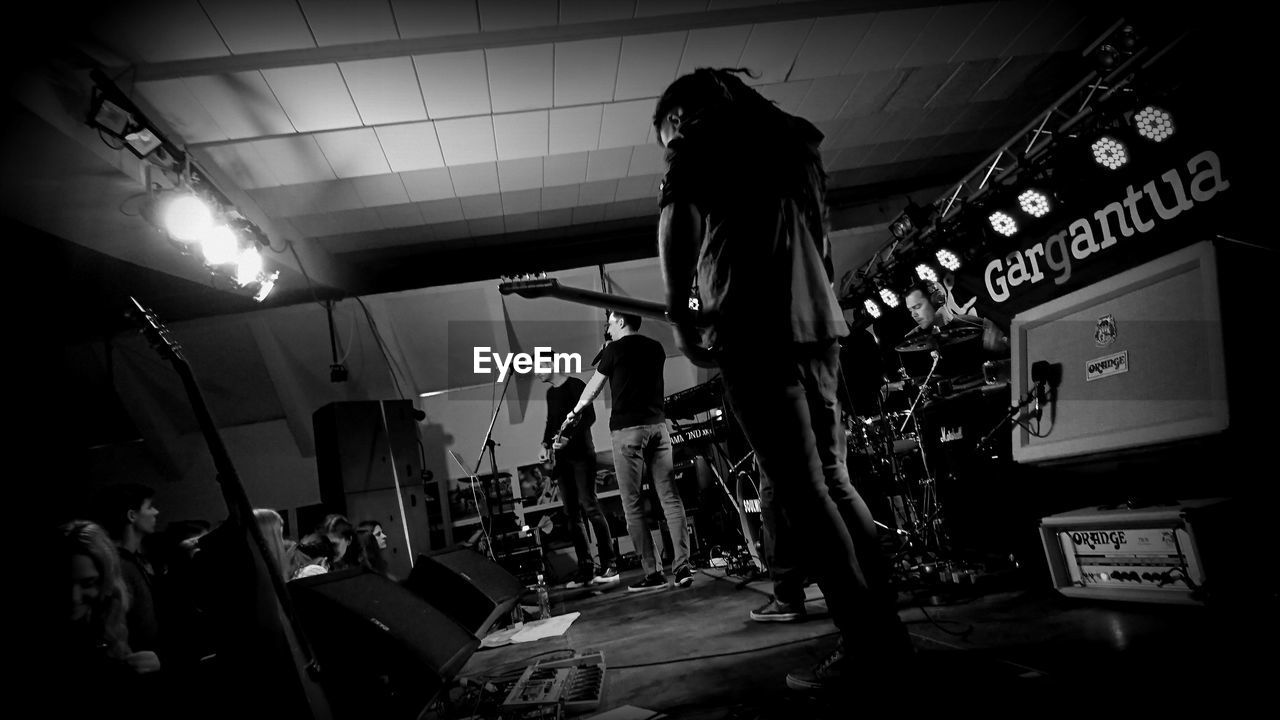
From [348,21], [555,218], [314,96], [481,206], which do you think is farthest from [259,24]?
[555,218]

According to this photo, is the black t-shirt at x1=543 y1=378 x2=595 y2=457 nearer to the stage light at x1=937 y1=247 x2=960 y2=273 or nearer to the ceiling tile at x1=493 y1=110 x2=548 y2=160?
the ceiling tile at x1=493 y1=110 x2=548 y2=160

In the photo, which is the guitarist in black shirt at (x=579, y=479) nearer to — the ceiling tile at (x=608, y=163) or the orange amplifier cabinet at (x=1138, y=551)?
the ceiling tile at (x=608, y=163)

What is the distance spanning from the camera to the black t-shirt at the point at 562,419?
5.36 meters

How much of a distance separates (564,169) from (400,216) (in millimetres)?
1801

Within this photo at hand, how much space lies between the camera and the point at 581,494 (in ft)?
17.8

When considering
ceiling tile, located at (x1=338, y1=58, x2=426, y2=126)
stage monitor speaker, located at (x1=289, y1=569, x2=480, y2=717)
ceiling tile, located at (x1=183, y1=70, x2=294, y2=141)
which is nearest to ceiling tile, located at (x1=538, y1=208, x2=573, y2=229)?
ceiling tile, located at (x1=338, y1=58, x2=426, y2=126)

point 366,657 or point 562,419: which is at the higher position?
point 562,419

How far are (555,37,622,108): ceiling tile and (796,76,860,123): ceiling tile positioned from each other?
5.79ft

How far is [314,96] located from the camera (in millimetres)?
3902

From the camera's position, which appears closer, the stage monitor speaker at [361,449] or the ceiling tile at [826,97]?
the ceiling tile at [826,97]

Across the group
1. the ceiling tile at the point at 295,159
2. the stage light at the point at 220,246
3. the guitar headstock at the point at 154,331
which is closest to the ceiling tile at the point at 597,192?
the ceiling tile at the point at 295,159

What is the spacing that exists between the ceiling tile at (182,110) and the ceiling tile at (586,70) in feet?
7.77

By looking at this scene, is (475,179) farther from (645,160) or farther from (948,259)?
(948,259)

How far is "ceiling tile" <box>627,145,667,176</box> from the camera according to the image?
539cm
